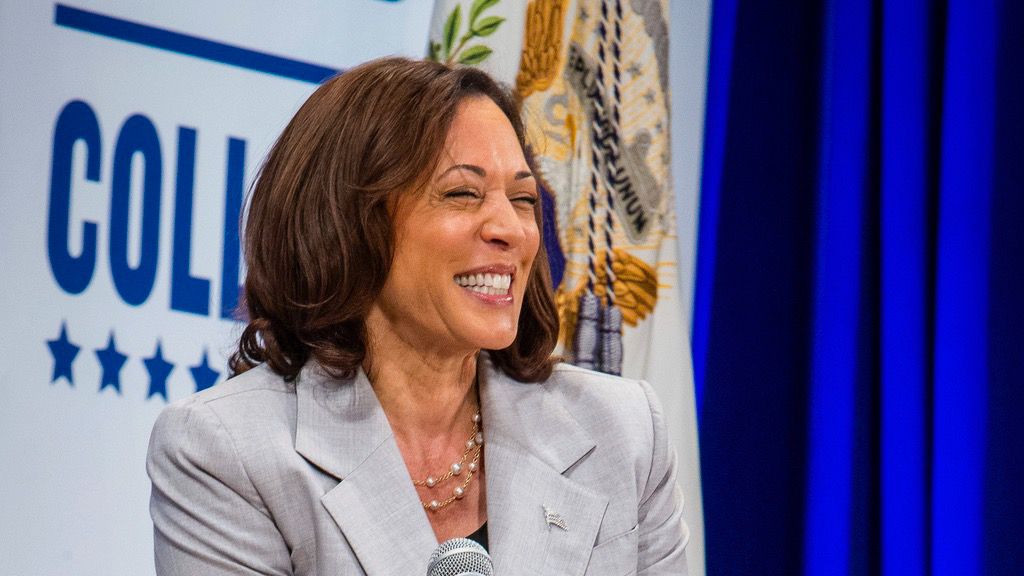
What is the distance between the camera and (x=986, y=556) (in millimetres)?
2670

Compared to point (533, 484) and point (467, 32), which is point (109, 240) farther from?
point (533, 484)

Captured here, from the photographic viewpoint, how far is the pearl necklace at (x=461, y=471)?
6.60 ft

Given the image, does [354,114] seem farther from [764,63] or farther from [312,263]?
[764,63]

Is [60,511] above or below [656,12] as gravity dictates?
below

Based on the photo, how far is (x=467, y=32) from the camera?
2.96 metres

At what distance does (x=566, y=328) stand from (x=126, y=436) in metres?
1.00

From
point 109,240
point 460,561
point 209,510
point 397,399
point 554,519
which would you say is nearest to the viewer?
point 460,561

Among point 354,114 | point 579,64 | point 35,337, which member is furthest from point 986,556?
point 35,337

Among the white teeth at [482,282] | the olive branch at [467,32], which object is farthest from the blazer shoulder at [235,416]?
the olive branch at [467,32]

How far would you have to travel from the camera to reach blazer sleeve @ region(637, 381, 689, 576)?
2.07 metres

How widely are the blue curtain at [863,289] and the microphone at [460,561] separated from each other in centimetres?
161

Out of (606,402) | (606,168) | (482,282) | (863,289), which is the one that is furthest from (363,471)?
(863,289)

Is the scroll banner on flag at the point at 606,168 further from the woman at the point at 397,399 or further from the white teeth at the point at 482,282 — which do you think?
the white teeth at the point at 482,282

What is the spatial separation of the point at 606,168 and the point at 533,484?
1212mm
